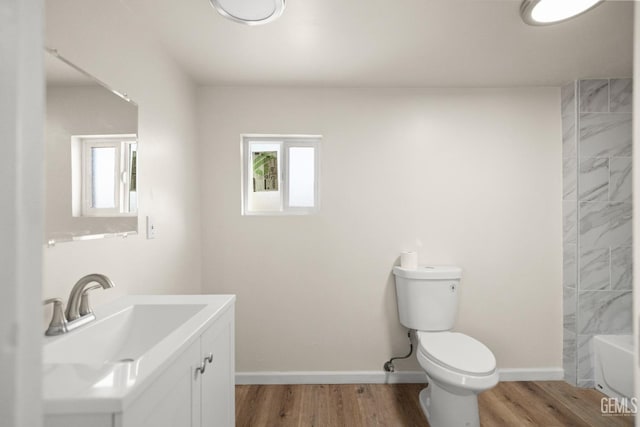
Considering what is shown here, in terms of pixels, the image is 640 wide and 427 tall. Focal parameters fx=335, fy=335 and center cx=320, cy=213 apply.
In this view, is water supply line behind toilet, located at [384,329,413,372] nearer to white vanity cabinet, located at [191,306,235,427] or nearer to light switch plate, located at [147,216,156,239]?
white vanity cabinet, located at [191,306,235,427]

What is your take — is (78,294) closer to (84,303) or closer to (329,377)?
(84,303)

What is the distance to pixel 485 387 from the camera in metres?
1.64

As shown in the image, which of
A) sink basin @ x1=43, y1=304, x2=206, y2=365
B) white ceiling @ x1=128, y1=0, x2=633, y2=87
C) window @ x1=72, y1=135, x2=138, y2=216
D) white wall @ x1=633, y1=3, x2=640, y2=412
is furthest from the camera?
white ceiling @ x1=128, y1=0, x2=633, y2=87

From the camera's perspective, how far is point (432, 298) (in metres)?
2.21

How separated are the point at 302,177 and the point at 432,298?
126 cm

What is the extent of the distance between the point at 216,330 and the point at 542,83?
105 inches

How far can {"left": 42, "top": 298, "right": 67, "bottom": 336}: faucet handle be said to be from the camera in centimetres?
102

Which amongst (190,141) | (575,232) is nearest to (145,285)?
(190,141)

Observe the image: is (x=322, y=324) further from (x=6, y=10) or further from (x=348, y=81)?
(x=6, y=10)

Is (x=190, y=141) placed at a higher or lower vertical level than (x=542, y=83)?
lower

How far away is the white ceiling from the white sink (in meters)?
1.34

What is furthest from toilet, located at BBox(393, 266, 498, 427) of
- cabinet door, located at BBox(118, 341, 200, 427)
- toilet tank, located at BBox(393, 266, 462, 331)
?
cabinet door, located at BBox(118, 341, 200, 427)

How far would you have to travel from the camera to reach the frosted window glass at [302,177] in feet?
8.37

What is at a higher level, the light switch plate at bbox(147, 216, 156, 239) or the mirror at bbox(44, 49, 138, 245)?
the mirror at bbox(44, 49, 138, 245)
